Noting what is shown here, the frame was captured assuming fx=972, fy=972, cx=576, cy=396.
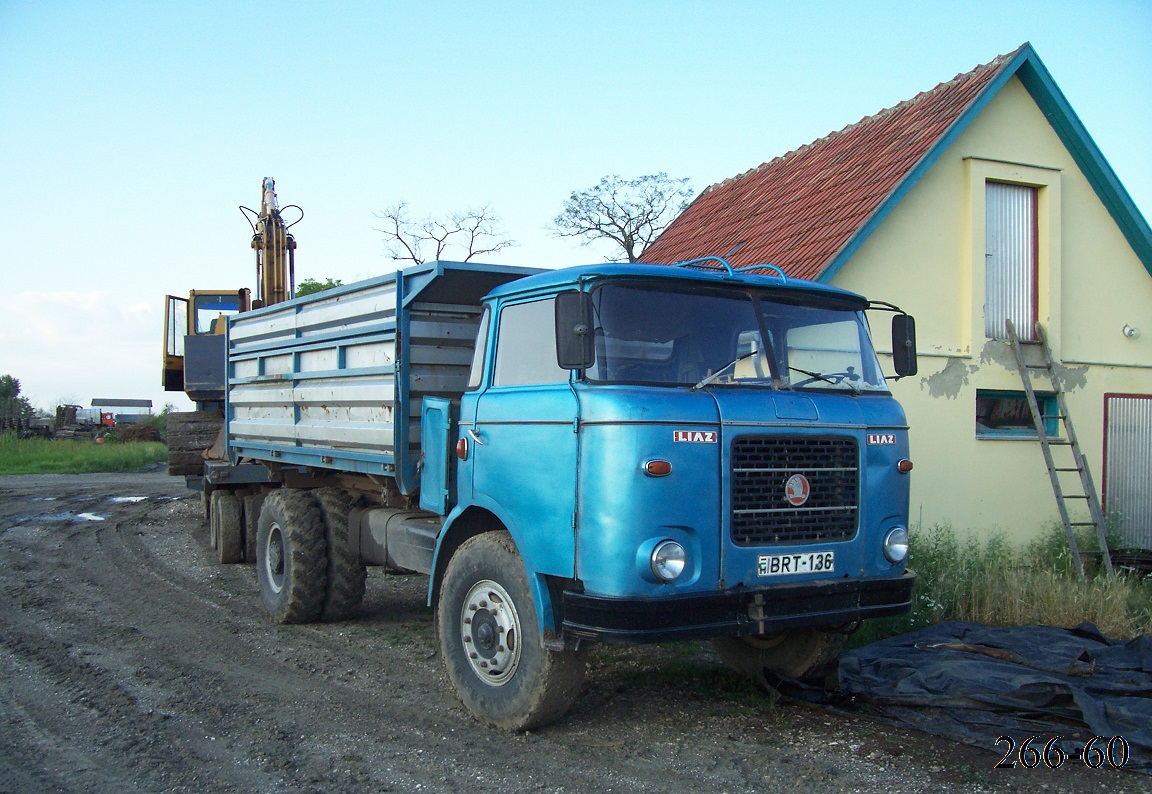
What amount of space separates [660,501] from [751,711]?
6.24ft

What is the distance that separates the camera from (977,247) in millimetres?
11156

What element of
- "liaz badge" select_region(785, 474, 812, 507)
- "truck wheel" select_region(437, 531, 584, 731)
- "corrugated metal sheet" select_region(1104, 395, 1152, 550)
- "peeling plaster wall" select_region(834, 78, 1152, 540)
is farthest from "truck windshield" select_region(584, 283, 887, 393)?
"corrugated metal sheet" select_region(1104, 395, 1152, 550)

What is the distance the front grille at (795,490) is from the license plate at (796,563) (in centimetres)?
8

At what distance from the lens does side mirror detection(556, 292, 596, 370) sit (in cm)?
477

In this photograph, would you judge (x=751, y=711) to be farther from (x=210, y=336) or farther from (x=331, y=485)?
(x=210, y=336)

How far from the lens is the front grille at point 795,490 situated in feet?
16.2

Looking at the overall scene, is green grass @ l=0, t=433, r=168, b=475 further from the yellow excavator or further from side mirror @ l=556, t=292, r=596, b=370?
side mirror @ l=556, t=292, r=596, b=370

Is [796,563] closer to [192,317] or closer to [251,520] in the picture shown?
[251,520]

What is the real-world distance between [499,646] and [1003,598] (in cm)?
482

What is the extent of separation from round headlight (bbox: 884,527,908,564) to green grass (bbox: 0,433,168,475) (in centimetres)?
2888

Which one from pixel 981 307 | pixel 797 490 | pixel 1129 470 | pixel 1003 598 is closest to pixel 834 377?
pixel 797 490

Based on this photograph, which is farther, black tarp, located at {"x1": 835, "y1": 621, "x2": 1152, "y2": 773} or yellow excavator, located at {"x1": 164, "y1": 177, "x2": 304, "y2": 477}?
yellow excavator, located at {"x1": 164, "y1": 177, "x2": 304, "y2": 477}

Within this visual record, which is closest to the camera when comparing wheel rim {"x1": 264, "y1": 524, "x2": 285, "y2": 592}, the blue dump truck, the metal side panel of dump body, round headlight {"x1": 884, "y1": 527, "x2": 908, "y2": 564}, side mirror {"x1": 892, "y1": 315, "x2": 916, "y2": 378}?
the blue dump truck

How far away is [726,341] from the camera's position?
5312mm
